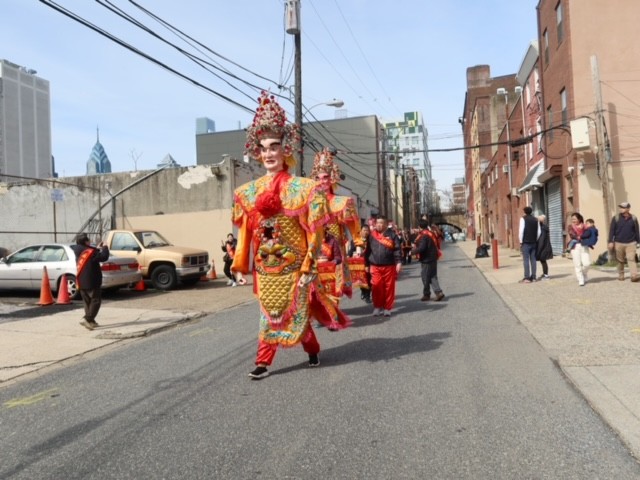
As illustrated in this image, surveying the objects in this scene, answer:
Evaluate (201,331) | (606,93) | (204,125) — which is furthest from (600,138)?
(204,125)

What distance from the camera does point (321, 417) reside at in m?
4.06

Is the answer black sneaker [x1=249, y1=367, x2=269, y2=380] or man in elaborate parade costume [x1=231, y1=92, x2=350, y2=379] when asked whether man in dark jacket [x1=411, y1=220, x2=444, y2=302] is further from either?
black sneaker [x1=249, y1=367, x2=269, y2=380]

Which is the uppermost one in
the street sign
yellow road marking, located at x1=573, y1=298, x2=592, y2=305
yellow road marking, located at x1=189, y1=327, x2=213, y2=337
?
the street sign

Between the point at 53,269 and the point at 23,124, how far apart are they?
3848 inches

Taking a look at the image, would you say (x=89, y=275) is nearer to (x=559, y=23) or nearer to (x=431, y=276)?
(x=431, y=276)

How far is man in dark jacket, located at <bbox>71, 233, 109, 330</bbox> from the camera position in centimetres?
877

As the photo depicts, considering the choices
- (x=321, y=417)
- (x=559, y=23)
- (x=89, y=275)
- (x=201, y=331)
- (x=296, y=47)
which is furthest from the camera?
(x=559, y=23)

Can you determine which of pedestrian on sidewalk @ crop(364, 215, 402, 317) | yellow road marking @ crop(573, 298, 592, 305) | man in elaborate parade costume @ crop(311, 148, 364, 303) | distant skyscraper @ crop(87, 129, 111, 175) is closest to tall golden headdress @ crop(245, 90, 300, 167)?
man in elaborate parade costume @ crop(311, 148, 364, 303)

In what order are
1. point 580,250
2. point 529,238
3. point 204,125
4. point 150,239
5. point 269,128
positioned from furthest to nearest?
point 204,125 < point 150,239 < point 529,238 < point 580,250 < point 269,128

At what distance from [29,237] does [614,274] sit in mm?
20420

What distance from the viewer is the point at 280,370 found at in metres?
5.60

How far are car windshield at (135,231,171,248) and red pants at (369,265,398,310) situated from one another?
30.0 ft

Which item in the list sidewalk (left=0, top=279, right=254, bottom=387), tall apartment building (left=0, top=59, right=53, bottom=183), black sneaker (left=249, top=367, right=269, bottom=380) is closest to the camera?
black sneaker (left=249, top=367, right=269, bottom=380)

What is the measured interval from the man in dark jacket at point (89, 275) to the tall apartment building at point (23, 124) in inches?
3365
